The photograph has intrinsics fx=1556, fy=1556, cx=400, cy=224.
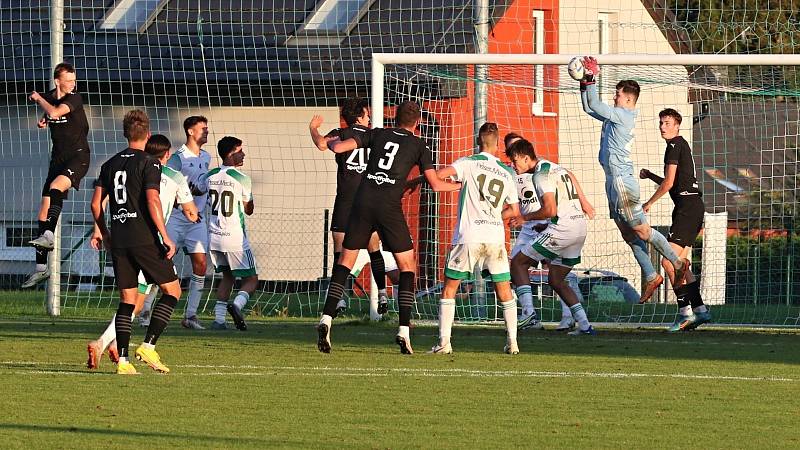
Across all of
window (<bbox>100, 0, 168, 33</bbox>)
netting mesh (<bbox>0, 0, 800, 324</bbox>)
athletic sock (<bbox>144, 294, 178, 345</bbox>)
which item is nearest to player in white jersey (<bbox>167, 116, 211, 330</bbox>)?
netting mesh (<bbox>0, 0, 800, 324</bbox>)

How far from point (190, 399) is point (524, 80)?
36.2 feet

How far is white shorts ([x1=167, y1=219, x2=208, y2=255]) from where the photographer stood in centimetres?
1546

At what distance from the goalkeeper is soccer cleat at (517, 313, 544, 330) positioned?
1131 mm

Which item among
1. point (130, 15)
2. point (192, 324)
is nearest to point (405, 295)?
point (192, 324)

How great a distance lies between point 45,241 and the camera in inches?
598

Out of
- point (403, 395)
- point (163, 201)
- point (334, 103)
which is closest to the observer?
point (403, 395)

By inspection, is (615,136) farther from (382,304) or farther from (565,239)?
(382,304)

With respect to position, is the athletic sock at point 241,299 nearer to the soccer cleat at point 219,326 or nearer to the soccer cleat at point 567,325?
the soccer cleat at point 219,326

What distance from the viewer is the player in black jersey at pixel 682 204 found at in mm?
15086

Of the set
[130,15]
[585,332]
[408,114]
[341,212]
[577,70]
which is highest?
[130,15]

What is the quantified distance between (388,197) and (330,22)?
15527 mm

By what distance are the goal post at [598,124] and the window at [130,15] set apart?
806cm

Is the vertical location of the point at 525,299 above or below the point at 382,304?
above

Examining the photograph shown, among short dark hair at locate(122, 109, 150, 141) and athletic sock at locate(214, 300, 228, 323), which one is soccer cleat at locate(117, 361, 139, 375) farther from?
athletic sock at locate(214, 300, 228, 323)
